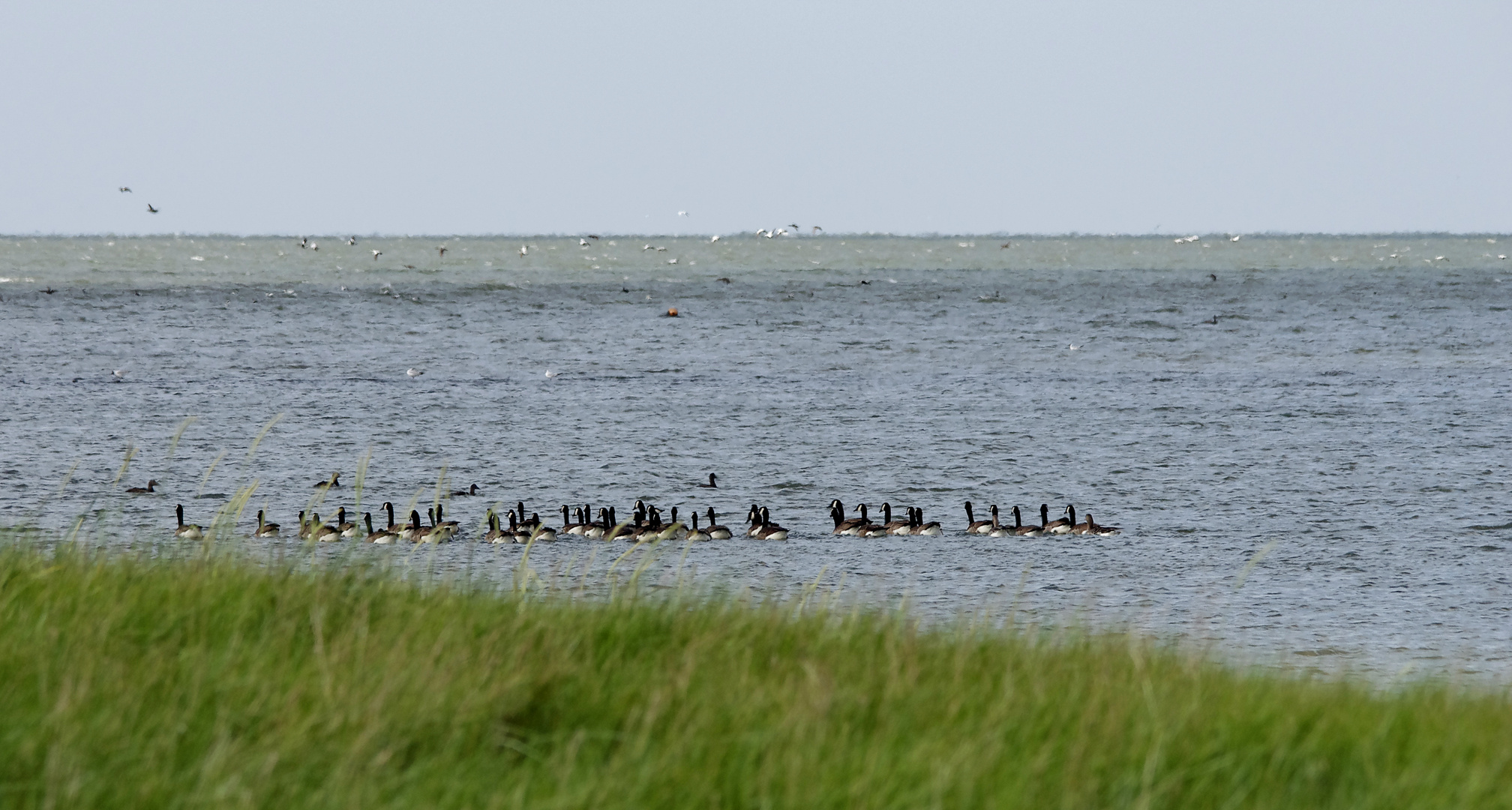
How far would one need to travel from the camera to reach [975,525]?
18.6 metres

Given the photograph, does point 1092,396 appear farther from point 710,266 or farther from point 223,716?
point 710,266

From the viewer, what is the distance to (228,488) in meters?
21.3

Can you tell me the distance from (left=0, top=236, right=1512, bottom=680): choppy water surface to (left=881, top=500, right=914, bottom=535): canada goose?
0.59m

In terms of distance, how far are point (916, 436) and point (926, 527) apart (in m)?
9.53

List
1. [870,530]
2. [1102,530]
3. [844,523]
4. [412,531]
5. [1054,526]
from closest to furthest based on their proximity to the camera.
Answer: [412,531] < [870,530] < [1102,530] < [1054,526] < [844,523]

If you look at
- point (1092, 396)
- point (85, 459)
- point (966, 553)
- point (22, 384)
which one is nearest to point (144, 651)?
point (966, 553)

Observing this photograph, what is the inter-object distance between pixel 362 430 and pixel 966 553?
14.8 m

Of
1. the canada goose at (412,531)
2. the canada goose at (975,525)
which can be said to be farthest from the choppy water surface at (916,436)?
the canada goose at (412,531)

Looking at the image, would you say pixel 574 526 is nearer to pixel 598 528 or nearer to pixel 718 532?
pixel 598 528

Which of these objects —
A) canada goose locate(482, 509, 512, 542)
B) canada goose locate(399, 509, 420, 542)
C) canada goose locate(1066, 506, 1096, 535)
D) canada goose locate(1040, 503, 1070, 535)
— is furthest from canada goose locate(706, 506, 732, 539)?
canada goose locate(1066, 506, 1096, 535)

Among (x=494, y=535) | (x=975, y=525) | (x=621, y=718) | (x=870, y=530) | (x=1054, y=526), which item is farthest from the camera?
(x=975, y=525)

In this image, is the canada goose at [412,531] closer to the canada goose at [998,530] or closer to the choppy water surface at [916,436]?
the choppy water surface at [916,436]

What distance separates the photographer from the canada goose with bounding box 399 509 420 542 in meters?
17.3

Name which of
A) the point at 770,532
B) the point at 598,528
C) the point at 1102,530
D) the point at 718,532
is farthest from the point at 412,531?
the point at 1102,530
